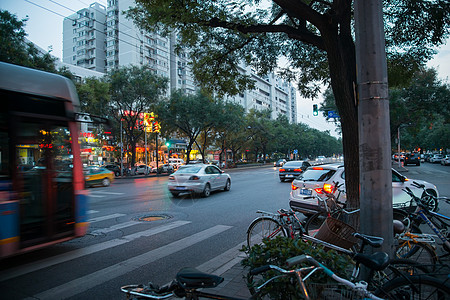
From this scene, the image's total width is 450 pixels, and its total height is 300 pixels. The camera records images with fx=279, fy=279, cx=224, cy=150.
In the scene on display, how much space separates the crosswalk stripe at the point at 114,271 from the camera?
→ 12.3ft

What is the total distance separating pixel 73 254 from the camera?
17.6 feet

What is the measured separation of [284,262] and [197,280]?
86cm

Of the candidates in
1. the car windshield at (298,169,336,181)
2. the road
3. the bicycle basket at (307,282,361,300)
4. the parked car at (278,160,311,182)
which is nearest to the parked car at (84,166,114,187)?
the road

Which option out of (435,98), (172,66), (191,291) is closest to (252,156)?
(172,66)

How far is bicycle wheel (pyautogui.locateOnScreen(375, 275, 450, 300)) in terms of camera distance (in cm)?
205

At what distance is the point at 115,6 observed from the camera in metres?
66.1

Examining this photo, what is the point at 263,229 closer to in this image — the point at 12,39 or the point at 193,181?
the point at 193,181

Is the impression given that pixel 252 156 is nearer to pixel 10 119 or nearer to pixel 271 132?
pixel 271 132

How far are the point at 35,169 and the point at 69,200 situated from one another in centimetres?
89

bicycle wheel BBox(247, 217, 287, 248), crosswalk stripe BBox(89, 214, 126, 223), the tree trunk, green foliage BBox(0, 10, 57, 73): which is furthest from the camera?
green foliage BBox(0, 10, 57, 73)

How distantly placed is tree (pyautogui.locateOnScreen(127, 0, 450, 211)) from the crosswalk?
2.56 meters

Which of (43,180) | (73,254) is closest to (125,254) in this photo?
(73,254)

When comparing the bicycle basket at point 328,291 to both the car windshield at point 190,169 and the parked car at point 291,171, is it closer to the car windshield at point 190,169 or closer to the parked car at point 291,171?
the car windshield at point 190,169

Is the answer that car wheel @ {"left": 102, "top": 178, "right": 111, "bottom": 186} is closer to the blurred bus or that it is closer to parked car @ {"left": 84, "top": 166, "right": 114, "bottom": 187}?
parked car @ {"left": 84, "top": 166, "right": 114, "bottom": 187}
